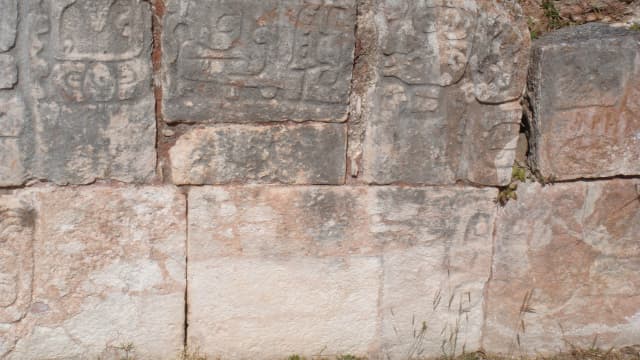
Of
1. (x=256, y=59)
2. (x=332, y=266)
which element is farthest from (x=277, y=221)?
(x=256, y=59)

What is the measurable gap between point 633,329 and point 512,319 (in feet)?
2.29

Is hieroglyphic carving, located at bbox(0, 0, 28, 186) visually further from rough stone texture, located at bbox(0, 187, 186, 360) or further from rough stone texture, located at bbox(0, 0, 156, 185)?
rough stone texture, located at bbox(0, 187, 186, 360)

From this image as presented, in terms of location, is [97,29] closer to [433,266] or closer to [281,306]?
[281,306]

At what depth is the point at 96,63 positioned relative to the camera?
3256 millimetres

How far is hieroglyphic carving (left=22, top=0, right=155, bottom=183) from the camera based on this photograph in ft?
10.5

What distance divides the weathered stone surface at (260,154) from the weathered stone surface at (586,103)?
1027 mm

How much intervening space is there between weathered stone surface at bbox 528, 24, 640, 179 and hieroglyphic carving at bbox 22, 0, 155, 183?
191 cm

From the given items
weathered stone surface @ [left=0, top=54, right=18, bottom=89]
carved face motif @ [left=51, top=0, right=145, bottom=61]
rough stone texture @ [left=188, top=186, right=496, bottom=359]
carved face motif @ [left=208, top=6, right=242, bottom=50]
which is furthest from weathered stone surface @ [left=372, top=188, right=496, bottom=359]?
weathered stone surface @ [left=0, top=54, right=18, bottom=89]

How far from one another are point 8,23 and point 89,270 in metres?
1.17

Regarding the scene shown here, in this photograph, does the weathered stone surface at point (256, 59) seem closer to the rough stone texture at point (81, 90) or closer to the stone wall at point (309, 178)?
the stone wall at point (309, 178)

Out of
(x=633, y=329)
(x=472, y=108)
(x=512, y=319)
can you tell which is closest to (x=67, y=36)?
(x=472, y=108)

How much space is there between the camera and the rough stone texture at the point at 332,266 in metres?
3.56

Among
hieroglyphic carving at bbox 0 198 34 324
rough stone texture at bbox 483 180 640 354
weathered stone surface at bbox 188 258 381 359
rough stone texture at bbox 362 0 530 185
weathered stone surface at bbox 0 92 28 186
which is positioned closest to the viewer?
weathered stone surface at bbox 0 92 28 186

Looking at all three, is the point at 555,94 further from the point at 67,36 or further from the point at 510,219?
the point at 67,36
